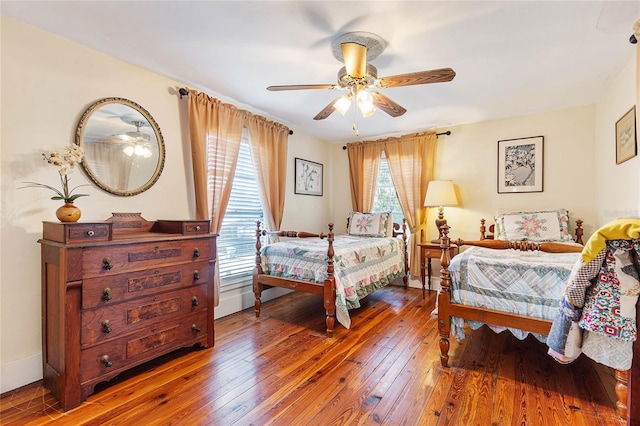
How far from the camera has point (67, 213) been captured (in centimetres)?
189

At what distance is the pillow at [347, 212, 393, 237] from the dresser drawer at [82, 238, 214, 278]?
7.73ft

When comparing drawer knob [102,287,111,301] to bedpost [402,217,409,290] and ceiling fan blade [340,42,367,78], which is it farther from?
bedpost [402,217,409,290]

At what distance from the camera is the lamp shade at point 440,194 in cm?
390

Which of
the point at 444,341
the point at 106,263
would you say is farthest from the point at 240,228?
the point at 444,341

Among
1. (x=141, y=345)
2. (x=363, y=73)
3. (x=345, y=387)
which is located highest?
(x=363, y=73)

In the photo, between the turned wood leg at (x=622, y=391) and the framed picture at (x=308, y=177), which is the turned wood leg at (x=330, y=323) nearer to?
the turned wood leg at (x=622, y=391)

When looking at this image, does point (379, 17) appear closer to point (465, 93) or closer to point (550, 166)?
point (465, 93)

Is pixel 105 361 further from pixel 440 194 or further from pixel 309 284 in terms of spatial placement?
pixel 440 194

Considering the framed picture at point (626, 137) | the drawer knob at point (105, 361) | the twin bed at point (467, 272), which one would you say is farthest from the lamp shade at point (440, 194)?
the drawer knob at point (105, 361)

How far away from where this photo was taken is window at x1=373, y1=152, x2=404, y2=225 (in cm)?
465

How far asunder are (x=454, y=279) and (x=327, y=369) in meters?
1.15

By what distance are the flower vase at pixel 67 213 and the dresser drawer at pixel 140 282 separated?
0.41m

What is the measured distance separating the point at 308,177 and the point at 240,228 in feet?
4.91

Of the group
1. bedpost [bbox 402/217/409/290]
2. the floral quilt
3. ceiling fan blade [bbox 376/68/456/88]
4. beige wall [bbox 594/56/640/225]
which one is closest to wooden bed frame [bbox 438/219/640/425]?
the floral quilt
